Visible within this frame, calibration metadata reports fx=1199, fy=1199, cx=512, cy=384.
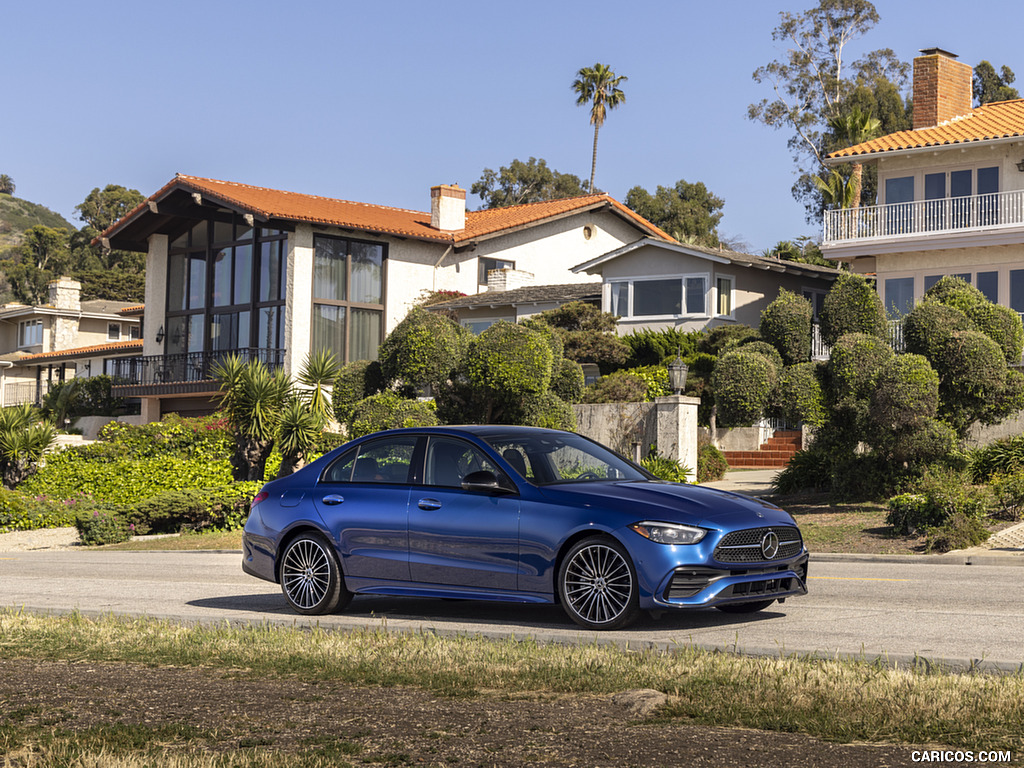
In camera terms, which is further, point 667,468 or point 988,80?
point 988,80

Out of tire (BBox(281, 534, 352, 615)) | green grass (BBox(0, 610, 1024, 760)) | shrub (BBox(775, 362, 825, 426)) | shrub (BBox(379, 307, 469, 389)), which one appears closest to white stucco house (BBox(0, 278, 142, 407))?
shrub (BBox(379, 307, 469, 389))

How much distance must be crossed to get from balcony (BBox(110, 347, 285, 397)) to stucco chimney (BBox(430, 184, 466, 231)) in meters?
8.78

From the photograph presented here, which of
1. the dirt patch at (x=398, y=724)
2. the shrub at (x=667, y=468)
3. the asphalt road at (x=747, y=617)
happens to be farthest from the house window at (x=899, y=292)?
the dirt patch at (x=398, y=724)

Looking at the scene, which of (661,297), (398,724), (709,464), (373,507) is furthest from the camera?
(661,297)

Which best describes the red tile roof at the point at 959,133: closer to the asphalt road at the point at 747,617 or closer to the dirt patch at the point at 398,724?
the asphalt road at the point at 747,617

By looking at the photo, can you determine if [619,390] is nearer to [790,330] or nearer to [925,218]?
[790,330]

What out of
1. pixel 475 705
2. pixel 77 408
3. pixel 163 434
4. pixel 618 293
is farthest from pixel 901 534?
pixel 77 408

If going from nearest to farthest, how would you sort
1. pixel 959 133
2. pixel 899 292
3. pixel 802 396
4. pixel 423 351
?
pixel 802 396, pixel 423 351, pixel 959 133, pixel 899 292

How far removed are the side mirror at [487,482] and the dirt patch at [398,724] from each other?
2739 mm

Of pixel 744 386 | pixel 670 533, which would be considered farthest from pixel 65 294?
pixel 670 533

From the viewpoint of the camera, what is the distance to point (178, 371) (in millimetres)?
44625

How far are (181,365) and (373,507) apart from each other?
36554mm

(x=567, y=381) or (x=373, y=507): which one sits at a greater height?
(x=567, y=381)

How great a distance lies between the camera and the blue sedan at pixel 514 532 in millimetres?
8641
